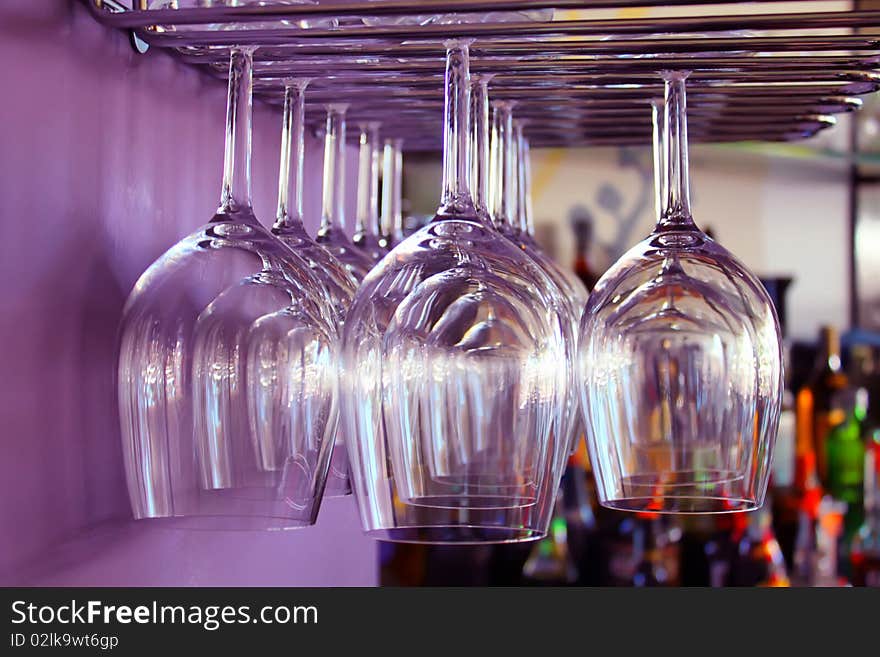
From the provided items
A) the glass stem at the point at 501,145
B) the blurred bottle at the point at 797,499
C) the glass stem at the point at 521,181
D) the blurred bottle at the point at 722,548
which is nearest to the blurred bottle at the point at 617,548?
the blurred bottle at the point at 722,548

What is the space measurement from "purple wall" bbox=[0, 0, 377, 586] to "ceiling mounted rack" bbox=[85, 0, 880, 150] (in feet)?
0.10

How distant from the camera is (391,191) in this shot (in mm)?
819

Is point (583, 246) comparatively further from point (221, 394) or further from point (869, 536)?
point (221, 394)

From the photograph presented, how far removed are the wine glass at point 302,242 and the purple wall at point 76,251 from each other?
6 centimetres

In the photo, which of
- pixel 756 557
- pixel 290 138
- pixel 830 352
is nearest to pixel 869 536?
pixel 756 557

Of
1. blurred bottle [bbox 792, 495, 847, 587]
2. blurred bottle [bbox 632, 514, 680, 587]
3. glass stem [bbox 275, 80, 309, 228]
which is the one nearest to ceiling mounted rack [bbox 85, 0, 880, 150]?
glass stem [bbox 275, 80, 309, 228]

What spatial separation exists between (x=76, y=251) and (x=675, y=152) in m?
0.27

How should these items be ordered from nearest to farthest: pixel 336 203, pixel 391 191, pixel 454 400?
1. pixel 454 400
2. pixel 336 203
3. pixel 391 191

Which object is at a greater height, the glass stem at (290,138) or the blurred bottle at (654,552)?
the glass stem at (290,138)

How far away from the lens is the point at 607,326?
19.3 inches

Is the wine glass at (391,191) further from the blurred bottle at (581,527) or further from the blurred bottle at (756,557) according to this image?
the blurred bottle at (756,557)

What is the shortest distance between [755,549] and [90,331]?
1.59 metres

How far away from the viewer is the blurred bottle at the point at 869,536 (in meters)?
1.96
